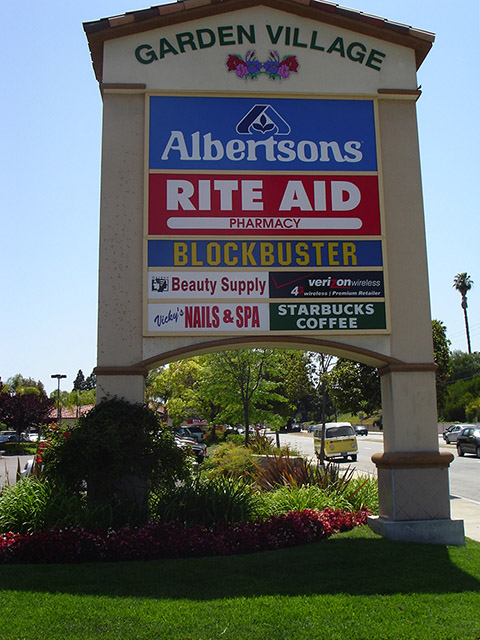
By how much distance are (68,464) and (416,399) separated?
210 inches

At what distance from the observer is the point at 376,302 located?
9906 millimetres

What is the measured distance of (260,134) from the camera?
10.4 m

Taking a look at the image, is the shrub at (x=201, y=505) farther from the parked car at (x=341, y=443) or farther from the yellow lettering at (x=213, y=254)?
the parked car at (x=341, y=443)

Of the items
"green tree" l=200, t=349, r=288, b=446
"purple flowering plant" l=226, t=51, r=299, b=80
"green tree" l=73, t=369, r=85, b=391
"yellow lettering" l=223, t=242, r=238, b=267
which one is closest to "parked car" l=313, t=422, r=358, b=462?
"green tree" l=200, t=349, r=288, b=446

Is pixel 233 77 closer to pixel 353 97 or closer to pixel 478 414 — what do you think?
pixel 353 97

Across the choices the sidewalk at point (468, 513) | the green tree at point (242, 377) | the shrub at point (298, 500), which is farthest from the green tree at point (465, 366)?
the shrub at point (298, 500)

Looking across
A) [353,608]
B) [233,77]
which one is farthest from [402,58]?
[353,608]

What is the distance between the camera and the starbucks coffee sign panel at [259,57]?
10438 mm

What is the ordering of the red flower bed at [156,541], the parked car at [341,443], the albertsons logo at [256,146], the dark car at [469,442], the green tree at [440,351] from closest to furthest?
1. the red flower bed at [156,541]
2. the albertsons logo at [256,146]
3. the green tree at [440,351]
4. the dark car at [469,442]
5. the parked car at [341,443]

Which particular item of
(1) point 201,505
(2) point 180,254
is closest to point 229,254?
(2) point 180,254

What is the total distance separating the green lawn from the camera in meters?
5.36

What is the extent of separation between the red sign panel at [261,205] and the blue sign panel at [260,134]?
22cm

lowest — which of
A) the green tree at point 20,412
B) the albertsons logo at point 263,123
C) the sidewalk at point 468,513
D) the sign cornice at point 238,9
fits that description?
the sidewalk at point 468,513

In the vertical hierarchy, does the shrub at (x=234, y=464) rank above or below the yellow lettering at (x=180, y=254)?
below
